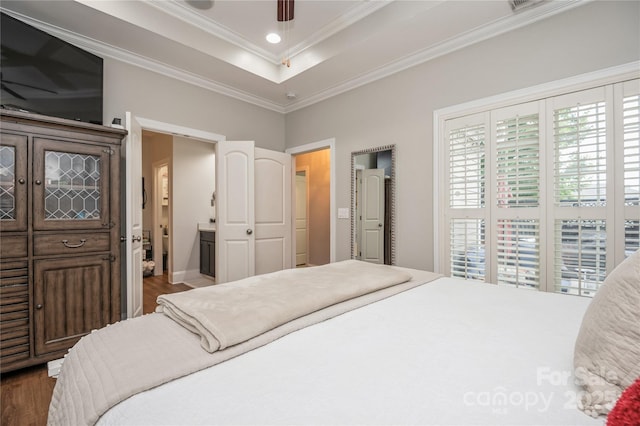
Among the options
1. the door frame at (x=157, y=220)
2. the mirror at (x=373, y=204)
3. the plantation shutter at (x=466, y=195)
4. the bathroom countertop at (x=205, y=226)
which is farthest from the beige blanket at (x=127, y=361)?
the door frame at (x=157, y=220)

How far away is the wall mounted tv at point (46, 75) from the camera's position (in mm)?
2104

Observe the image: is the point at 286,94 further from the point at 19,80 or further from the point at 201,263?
the point at 201,263

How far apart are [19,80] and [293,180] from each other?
281 centimetres

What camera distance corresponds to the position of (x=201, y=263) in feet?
16.8

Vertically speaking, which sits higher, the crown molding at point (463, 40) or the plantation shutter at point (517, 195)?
the crown molding at point (463, 40)

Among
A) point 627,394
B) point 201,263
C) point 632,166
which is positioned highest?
point 632,166

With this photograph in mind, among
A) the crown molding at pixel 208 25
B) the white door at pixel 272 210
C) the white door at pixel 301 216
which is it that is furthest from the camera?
the white door at pixel 301 216

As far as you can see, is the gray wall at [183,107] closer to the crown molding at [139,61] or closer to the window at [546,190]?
the crown molding at [139,61]

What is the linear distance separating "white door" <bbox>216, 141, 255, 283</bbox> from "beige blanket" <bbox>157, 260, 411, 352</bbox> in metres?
2.02

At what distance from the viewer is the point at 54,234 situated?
7.07ft

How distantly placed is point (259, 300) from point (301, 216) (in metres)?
4.95

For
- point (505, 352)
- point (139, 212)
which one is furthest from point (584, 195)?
point (139, 212)

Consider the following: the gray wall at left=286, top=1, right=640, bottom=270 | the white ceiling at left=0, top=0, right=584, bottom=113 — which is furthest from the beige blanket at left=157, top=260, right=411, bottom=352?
the white ceiling at left=0, top=0, right=584, bottom=113

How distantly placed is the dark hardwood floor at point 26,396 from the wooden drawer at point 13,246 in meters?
0.84
